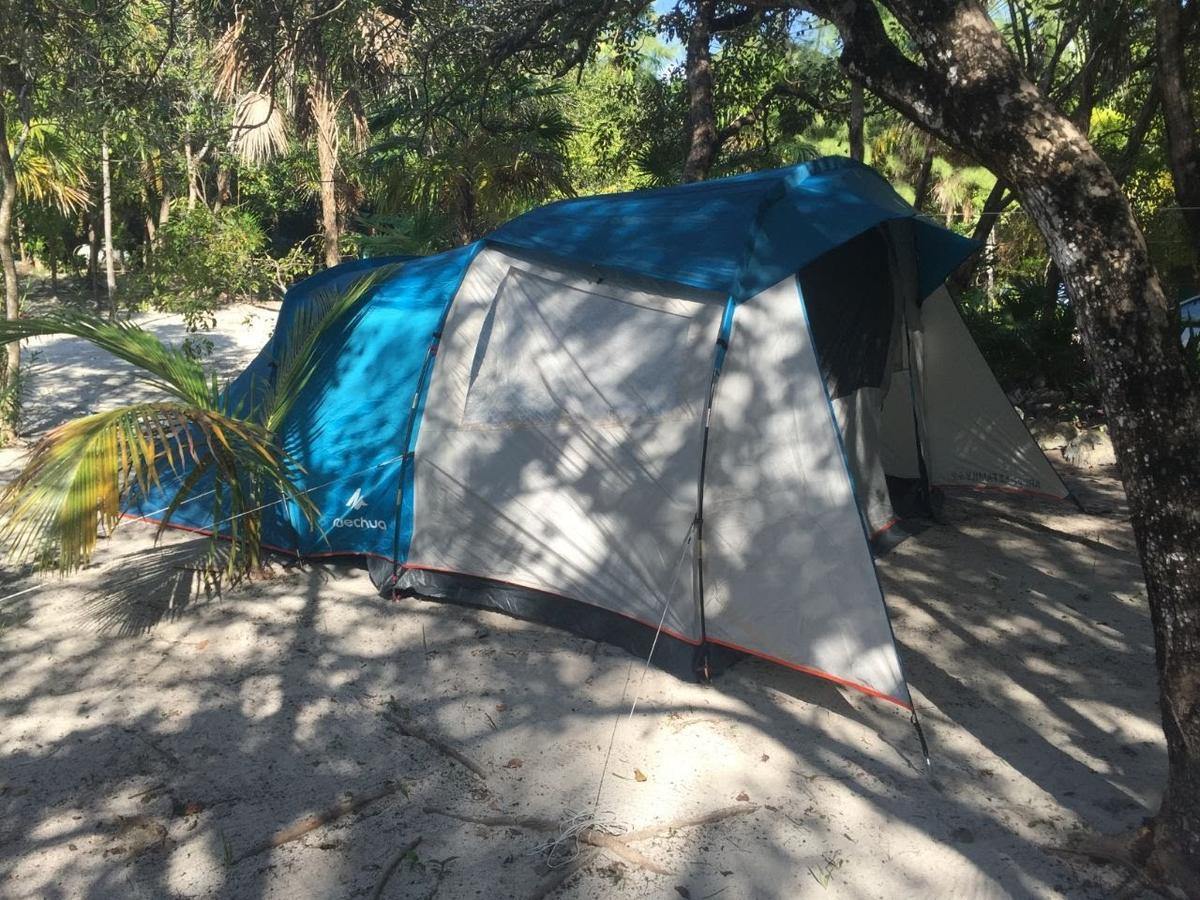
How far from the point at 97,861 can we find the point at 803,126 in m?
10.9

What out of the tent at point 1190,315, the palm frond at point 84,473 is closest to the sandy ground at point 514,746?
the palm frond at point 84,473

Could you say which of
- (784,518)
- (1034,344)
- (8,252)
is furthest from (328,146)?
(784,518)

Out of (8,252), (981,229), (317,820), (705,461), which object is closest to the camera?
(317,820)

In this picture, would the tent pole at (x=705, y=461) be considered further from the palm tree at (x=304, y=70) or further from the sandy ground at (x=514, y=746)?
the palm tree at (x=304, y=70)

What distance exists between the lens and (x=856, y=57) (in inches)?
164

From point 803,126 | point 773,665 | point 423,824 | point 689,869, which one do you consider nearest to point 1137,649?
point 773,665

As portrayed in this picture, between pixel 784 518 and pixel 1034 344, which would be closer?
pixel 784 518

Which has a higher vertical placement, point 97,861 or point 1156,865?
point 1156,865

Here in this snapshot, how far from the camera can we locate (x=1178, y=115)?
604cm

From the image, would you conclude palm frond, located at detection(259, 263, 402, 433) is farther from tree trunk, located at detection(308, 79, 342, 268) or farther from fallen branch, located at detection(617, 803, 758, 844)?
tree trunk, located at detection(308, 79, 342, 268)

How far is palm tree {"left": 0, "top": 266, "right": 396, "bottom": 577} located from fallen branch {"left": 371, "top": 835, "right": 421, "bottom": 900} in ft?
5.81

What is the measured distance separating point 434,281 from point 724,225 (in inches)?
67.1

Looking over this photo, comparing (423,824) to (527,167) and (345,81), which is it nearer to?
(527,167)

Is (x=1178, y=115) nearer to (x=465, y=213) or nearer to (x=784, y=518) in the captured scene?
(x=784, y=518)
